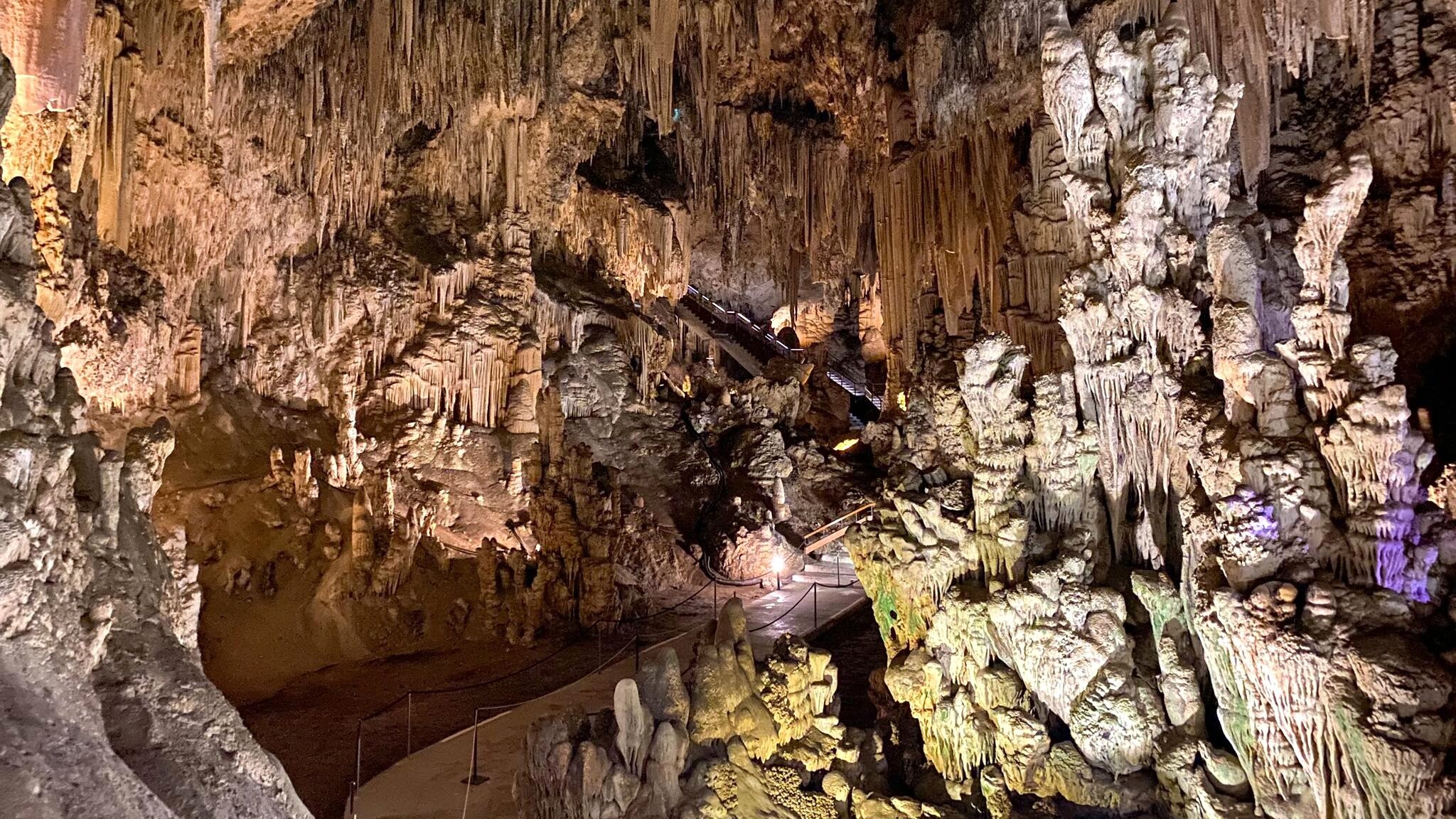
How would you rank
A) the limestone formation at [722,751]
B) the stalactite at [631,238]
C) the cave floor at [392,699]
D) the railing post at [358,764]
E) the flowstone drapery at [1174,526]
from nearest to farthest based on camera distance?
1. the flowstone drapery at [1174,526]
2. the limestone formation at [722,751]
3. the railing post at [358,764]
4. the cave floor at [392,699]
5. the stalactite at [631,238]

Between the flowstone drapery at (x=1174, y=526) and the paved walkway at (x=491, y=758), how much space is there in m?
2.79

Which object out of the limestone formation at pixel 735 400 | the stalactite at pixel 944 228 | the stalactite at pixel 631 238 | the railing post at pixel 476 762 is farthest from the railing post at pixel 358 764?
the stalactite at pixel 631 238

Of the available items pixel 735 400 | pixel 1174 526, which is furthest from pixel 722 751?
pixel 735 400

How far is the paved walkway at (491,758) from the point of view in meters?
6.32

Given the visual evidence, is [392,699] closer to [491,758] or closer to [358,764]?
[491,758]

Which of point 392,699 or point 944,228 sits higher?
point 944,228

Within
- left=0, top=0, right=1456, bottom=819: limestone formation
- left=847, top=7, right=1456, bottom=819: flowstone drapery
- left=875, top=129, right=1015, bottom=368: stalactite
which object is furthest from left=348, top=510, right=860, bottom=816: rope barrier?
left=875, top=129, right=1015, bottom=368: stalactite

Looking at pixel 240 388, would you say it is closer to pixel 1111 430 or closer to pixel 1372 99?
pixel 1111 430

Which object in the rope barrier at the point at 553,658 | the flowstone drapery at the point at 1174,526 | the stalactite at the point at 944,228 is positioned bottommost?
the rope barrier at the point at 553,658

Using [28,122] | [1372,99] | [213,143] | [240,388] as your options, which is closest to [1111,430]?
[1372,99]

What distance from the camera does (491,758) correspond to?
7.20 metres

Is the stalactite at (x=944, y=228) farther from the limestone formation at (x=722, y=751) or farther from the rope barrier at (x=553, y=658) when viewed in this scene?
the limestone formation at (x=722, y=751)

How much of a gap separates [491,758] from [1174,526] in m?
5.90

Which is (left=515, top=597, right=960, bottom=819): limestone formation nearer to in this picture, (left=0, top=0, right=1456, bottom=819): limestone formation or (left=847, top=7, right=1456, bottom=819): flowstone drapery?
(left=0, top=0, right=1456, bottom=819): limestone formation
